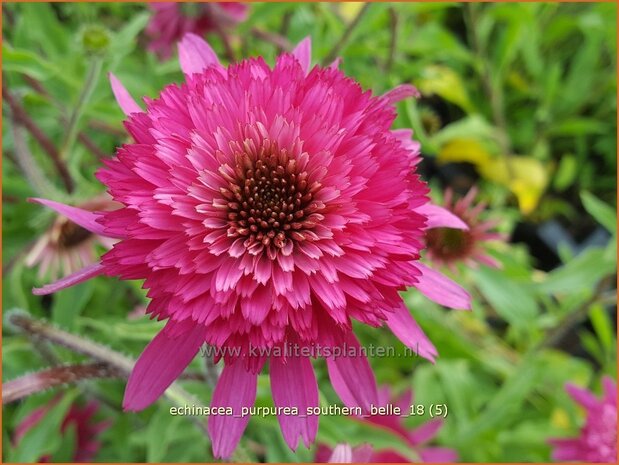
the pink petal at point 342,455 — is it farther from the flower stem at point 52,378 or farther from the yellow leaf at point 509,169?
the yellow leaf at point 509,169

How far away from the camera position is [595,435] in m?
0.89

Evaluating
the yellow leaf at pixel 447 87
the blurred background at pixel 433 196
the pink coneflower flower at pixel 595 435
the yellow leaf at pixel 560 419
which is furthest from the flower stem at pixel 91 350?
the yellow leaf at pixel 447 87

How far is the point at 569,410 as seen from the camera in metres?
1.06

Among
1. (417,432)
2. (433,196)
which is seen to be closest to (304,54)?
(433,196)

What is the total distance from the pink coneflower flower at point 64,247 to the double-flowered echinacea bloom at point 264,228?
0.30m

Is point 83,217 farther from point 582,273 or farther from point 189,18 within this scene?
point 582,273

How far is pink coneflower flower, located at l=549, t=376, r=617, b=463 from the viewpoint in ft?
2.86

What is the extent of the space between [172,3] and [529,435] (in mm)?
973

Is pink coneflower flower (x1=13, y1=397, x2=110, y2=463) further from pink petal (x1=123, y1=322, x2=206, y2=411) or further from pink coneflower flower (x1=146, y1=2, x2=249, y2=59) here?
pink coneflower flower (x1=146, y1=2, x2=249, y2=59)

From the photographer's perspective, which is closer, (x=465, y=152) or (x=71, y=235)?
(x=71, y=235)

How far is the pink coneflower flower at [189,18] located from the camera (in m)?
0.99

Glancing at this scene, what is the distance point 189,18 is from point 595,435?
0.92 meters

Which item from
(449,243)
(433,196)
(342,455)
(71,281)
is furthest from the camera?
(433,196)

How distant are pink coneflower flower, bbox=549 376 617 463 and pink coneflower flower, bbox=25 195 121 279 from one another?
29.8 inches
